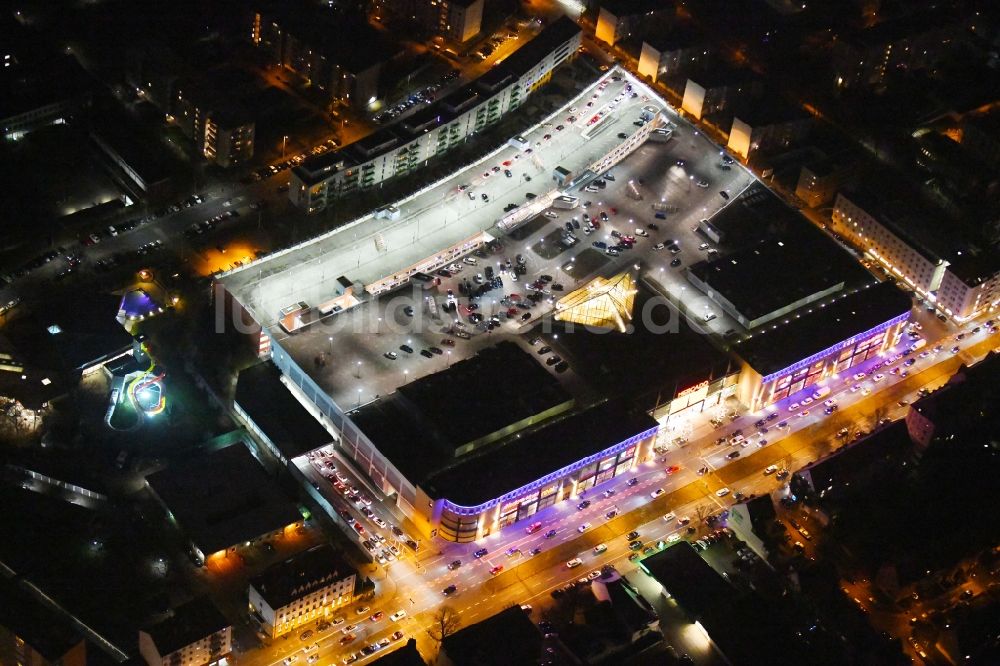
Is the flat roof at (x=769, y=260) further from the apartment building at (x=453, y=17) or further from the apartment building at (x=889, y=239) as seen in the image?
the apartment building at (x=453, y=17)

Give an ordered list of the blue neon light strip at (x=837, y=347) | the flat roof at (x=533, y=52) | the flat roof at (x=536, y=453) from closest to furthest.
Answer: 1. the flat roof at (x=536, y=453)
2. the blue neon light strip at (x=837, y=347)
3. the flat roof at (x=533, y=52)

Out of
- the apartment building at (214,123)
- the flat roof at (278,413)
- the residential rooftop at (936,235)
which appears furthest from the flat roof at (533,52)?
the flat roof at (278,413)

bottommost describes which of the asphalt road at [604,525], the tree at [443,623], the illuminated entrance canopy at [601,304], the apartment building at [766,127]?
the tree at [443,623]

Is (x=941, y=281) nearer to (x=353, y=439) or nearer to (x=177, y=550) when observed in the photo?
(x=353, y=439)

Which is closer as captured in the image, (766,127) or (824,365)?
(824,365)

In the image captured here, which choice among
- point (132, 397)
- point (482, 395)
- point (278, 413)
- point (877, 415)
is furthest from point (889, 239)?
point (132, 397)

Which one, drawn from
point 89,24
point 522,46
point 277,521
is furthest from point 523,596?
point 89,24

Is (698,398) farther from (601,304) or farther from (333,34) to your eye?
(333,34)
